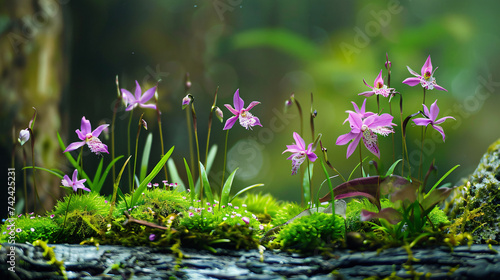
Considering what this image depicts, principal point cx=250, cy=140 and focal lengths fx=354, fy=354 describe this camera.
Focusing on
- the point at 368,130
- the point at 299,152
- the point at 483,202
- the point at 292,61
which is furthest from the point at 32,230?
the point at 292,61

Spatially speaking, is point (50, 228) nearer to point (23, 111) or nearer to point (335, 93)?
point (23, 111)

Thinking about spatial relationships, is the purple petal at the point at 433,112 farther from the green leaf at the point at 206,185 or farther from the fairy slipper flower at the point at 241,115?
the green leaf at the point at 206,185

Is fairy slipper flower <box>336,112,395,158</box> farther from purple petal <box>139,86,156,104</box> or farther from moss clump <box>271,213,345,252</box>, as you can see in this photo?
purple petal <box>139,86,156,104</box>

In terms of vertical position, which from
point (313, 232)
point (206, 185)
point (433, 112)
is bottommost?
point (313, 232)

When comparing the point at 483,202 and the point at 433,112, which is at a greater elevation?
the point at 433,112

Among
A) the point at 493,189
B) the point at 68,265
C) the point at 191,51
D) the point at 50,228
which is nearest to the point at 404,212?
the point at 493,189

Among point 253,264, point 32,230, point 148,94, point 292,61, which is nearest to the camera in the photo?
point 253,264

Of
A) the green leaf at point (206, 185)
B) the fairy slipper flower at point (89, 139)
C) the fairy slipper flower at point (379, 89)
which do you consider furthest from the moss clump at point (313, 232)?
the fairy slipper flower at point (89, 139)

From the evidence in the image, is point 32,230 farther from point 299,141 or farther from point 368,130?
point 368,130
